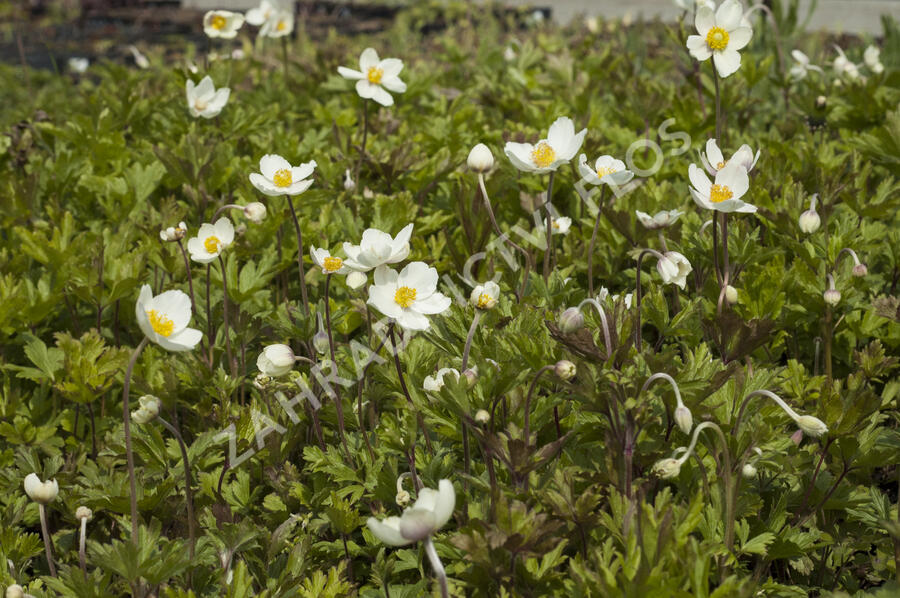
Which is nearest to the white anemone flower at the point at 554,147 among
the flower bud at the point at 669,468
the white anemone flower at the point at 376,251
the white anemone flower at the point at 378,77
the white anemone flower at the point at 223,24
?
the white anemone flower at the point at 376,251

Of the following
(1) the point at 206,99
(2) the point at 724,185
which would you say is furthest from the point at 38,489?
(1) the point at 206,99

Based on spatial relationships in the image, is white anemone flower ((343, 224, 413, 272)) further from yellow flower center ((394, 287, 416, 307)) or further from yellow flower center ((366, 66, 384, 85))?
yellow flower center ((366, 66, 384, 85))

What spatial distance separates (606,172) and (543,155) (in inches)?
7.8

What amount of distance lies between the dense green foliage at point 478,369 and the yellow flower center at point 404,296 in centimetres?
21

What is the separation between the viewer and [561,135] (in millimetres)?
2531

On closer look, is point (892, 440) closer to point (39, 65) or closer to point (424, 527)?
point (424, 527)

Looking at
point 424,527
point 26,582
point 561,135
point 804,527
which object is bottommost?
point 26,582

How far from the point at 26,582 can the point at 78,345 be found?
664 mm

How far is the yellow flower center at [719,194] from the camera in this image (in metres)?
2.22

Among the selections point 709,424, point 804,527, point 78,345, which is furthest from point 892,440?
point 78,345

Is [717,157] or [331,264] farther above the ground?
[717,157]

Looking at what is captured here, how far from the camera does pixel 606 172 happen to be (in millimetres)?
2551

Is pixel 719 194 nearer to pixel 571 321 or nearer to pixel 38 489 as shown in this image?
pixel 571 321

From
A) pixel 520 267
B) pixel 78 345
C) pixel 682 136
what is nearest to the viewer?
pixel 78 345
